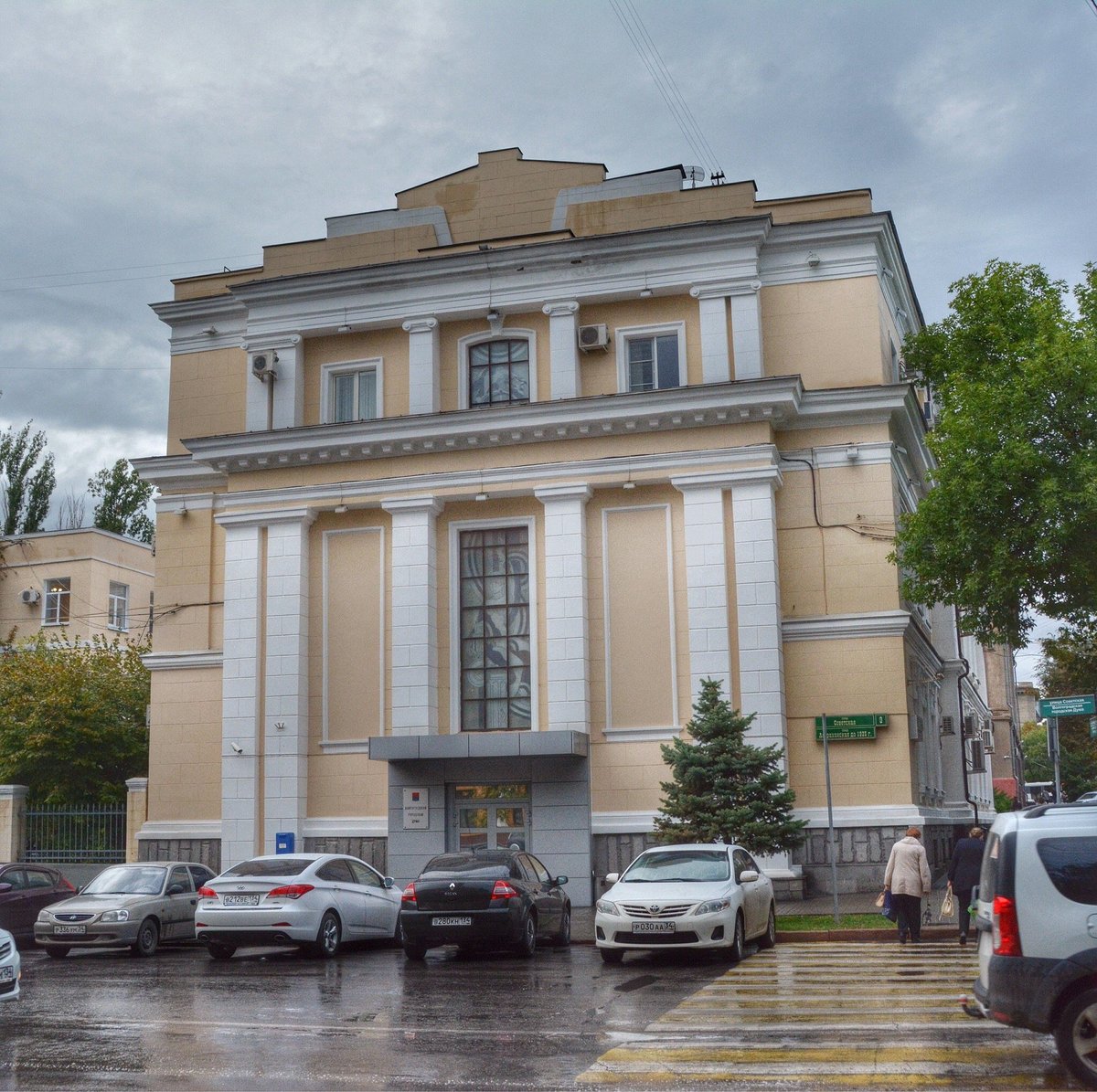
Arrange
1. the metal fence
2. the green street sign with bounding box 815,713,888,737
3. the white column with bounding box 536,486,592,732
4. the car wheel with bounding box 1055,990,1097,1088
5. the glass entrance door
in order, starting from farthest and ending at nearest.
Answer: the metal fence < the glass entrance door < the white column with bounding box 536,486,592,732 < the green street sign with bounding box 815,713,888,737 < the car wheel with bounding box 1055,990,1097,1088

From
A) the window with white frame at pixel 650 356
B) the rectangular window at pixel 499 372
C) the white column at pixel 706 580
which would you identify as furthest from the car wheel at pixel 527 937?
the rectangular window at pixel 499 372

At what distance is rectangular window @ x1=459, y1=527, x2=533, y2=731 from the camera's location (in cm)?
2933

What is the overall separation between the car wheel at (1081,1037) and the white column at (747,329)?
20.6 metres

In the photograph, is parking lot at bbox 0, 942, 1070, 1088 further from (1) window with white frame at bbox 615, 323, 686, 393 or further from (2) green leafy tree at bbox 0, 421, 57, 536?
(2) green leafy tree at bbox 0, 421, 57, 536

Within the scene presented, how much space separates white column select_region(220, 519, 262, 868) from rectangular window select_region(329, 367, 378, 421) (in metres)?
3.34

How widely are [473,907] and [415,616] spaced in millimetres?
11379

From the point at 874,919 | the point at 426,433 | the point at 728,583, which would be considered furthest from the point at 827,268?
the point at 874,919

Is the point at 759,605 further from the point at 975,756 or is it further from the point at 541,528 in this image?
the point at 975,756

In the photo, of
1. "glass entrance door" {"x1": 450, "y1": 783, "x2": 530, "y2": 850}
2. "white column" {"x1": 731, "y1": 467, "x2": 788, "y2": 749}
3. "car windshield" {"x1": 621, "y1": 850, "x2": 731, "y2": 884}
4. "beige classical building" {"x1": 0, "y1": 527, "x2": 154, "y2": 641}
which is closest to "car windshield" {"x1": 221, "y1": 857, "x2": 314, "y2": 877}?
"car windshield" {"x1": 621, "y1": 850, "x2": 731, "y2": 884}

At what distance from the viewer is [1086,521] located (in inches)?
837

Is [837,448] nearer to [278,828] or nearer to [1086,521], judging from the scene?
[1086,521]

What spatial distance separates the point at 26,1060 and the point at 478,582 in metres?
19.6

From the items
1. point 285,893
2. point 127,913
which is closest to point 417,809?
point 127,913

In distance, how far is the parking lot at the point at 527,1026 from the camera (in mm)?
9734
